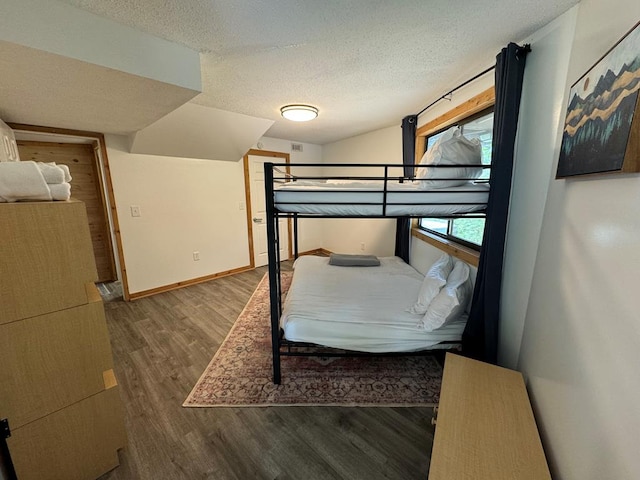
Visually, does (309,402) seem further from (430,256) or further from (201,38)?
(201,38)

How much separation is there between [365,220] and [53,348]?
12.5 ft

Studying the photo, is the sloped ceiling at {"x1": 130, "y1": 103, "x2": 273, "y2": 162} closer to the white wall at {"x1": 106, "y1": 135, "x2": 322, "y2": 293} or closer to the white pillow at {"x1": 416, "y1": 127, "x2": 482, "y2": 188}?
the white wall at {"x1": 106, "y1": 135, "x2": 322, "y2": 293}

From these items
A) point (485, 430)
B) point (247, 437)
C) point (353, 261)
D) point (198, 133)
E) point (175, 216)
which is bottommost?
point (247, 437)

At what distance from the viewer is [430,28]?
1380 millimetres

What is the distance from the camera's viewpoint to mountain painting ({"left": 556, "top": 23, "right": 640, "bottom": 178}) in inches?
29.8

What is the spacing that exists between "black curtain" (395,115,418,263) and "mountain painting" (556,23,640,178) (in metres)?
2.03

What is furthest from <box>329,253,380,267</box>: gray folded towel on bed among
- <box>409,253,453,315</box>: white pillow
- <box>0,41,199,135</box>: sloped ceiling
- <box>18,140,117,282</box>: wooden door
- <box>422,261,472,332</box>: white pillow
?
<box>18,140,117,282</box>: wooden door

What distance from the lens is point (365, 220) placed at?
4.27m

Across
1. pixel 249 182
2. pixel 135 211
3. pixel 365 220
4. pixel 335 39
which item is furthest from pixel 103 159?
pixel 365 220

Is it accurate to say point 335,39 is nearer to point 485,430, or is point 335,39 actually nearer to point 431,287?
point 431,287

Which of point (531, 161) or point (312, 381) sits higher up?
point (531, 161)

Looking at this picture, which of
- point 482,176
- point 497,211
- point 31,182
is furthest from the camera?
point 482,176

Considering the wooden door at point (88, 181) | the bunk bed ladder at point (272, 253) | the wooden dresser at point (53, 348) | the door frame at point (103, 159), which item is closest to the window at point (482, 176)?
the bunk bed ladder at point (272, 253)

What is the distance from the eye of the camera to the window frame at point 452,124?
195cm
